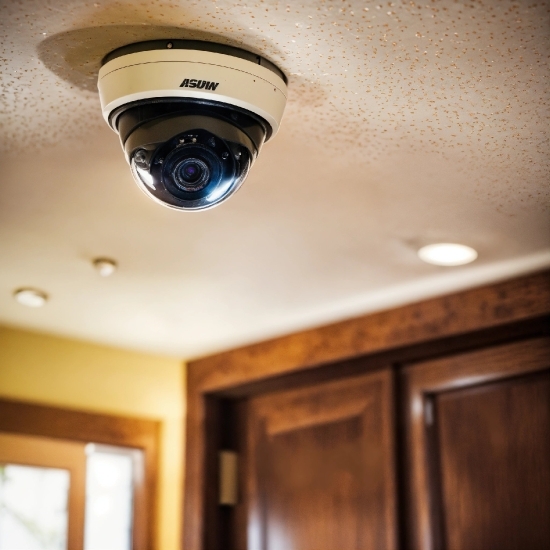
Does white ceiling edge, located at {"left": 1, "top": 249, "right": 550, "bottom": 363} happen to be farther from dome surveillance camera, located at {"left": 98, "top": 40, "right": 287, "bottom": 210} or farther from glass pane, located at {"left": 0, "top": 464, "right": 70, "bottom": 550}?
dome surveillance camera, located at {"left": 98, "top": 40, "right": 287, "bottom": 210}

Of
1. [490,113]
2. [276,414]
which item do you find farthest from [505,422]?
[490,113]

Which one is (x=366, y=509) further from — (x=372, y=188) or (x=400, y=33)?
(x=400, y=33)

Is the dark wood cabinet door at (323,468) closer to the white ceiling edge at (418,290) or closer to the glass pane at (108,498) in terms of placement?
the white ceiling edge at (418,290)

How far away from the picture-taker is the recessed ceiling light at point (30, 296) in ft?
8.16

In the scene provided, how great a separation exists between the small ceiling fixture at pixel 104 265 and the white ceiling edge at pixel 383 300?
0.62 meters

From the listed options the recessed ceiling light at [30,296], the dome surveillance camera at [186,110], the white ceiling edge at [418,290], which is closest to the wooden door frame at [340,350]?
the white ceiling edge at [418,290]

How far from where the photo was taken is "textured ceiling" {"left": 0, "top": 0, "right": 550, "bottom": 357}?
1348 millimetres

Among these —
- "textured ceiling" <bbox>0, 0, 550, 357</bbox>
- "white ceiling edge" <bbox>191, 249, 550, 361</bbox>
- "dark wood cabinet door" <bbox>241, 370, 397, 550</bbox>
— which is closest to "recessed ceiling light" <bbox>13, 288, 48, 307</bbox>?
"textured ceiling" <bbox>0, 0, 550, 357</bbox>

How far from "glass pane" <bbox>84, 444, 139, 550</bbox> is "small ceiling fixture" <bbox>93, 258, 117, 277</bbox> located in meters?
0.83

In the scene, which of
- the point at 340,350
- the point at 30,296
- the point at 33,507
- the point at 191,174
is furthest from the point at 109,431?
the point at 191,174

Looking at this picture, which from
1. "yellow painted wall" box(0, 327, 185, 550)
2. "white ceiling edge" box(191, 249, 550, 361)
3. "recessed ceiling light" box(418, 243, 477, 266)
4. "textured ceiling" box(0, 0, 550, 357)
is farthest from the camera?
"yellow painted wall" box(0, 327, 185, 550)

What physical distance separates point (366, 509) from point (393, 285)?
0.69m

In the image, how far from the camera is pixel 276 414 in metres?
2.96

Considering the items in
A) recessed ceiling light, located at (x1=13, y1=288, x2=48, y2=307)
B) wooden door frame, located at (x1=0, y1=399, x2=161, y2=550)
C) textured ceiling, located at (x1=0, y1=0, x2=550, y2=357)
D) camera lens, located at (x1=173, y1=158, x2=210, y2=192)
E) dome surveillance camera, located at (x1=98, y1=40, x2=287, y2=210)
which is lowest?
wooden door frame, located at (x1=0, y1=399, x2=161, y2=550)
